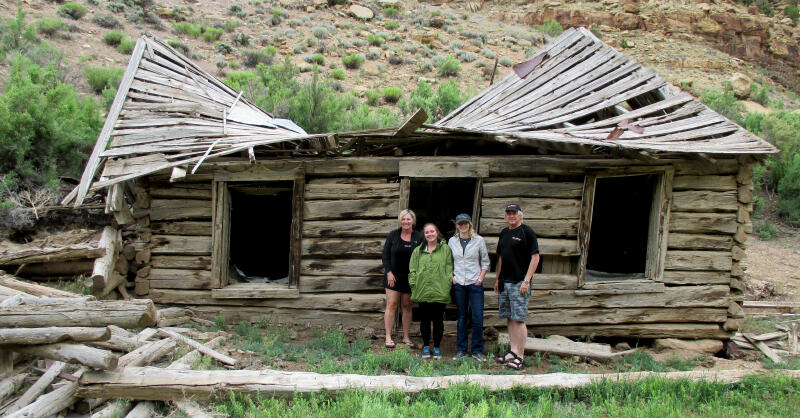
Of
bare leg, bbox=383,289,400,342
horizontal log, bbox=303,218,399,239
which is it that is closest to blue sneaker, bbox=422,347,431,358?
bare leg, bbox=383,289,400,342

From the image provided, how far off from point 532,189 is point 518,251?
4.43 feet

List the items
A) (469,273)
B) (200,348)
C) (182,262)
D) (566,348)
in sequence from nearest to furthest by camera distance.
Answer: (200,348) < (469,273) < (566,348) < (182,262)

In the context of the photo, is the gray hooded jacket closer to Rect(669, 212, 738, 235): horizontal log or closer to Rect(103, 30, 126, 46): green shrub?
Rect(669, 212, 738, 235): horizontal log

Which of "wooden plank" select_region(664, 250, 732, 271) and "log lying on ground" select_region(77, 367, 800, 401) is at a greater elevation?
"wooden plank" select_region(664, 250, 732, 271)

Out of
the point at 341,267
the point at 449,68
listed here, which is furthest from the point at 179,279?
the point at 449,68

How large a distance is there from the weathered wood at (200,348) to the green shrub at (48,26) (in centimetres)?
1654

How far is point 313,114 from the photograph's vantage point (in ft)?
39.1

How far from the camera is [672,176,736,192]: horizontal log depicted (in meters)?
6.62

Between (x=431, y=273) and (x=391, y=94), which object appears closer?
(x=431, y=273)

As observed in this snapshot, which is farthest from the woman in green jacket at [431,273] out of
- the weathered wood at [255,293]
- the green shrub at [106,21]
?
the green shrub at [106,21]

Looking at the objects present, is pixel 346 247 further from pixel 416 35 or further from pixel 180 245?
pixel 416 35

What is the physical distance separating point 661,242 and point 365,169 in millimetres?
3656

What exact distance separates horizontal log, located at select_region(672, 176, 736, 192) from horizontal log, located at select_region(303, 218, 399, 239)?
342 centimetres

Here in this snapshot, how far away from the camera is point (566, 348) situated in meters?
6.25
